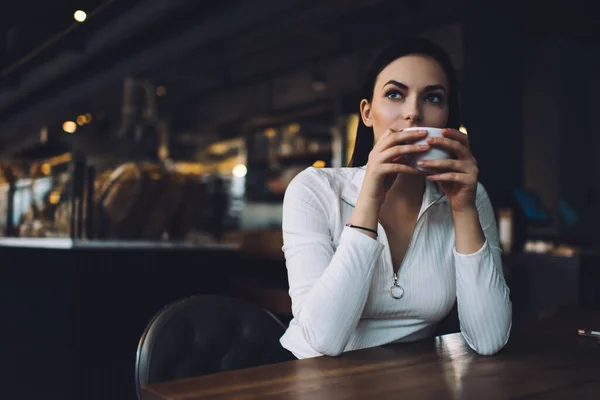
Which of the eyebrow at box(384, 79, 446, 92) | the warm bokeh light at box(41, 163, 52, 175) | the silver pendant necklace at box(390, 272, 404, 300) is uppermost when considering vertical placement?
the eyebrow at box(384, 79, 446, 92)

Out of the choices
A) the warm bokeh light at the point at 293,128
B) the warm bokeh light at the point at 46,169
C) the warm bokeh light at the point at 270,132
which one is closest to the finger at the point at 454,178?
the warm bokeh light at the point at 46,169

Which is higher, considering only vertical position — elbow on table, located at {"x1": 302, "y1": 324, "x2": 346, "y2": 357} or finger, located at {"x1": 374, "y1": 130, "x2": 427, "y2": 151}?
finger, located at {"x1": 374, "y1": 130, "x2": 427, "y2": 151}

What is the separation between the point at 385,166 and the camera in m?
1.10

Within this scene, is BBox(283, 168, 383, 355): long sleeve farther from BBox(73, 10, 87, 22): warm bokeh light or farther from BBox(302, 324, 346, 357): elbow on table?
BBox(73, 10, 87, 22): warm bokeh light

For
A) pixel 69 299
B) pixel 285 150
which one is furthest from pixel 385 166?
pixel 285 150

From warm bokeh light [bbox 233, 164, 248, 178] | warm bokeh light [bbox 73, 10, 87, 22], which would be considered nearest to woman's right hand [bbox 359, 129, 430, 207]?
warm bokeh light [bbox 73, 10, 87, 22]

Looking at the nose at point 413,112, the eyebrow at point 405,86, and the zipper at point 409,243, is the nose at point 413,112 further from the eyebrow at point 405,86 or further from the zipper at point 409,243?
the zipper at point 409,243

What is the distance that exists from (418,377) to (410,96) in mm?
696

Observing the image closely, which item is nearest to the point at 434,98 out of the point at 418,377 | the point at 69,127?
the point at 418,377

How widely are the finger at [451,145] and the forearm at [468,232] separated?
0.51ft

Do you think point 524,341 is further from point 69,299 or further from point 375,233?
point 69,299

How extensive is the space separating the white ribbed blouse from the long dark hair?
0.15 meters

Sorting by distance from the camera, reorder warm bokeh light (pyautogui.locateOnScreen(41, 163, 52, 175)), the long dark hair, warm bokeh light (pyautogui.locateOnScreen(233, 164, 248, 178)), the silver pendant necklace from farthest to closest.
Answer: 1. warm bokeh light (pyautogui.locateOnScreen(233, 164, 248, 178))
2. warm bokeh light (pyautogui.locateOnScreen(41, 163, 52, 175))
3. the long dark hair
4. the silver pendant necklace

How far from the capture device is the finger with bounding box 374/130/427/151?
→ 40.2 inches
